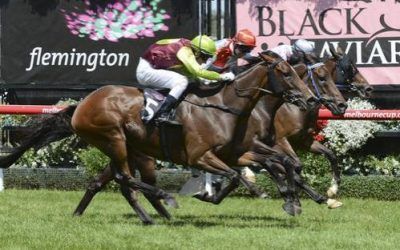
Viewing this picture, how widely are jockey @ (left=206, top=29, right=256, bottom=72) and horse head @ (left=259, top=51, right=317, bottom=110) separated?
0.86m

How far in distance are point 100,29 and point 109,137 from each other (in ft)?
14.4

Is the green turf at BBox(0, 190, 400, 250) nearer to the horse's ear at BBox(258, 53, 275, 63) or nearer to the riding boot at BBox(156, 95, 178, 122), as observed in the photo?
the riding boot at BBox(156, 95, 178, 122)

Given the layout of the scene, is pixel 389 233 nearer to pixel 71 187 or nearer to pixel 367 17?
pixel 367 17

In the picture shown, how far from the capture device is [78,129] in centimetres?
852

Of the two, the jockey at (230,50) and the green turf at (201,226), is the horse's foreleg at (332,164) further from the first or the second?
the jockey at (230,50)

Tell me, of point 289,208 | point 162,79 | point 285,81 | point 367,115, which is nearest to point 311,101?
point 285,81

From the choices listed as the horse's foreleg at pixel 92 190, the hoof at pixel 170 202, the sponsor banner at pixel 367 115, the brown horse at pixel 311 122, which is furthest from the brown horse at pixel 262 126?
the sponsor banner at pixel 367 115

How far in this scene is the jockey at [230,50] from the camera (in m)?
9.13

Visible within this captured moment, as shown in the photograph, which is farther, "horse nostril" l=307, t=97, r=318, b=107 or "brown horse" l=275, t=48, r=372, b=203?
"brown horse" l=275, t=48, r=372, b=203

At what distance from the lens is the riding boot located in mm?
8086

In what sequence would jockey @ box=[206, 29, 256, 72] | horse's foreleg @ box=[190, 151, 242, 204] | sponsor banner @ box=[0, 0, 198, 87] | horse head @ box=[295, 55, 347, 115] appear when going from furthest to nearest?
sponsor banner @ box=[0, 0, 198, 87], jockey @ box=[206, 29, 256, 72], horse head @ box=[295, 55, 347, 115], horse's foreleg @ box=[190, 151, 242, 204]

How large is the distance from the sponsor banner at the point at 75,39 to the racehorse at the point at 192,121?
156 inches

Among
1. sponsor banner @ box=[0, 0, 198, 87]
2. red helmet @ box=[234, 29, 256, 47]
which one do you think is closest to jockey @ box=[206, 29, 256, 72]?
red helmet @ box=[234, 29, 256, 47]

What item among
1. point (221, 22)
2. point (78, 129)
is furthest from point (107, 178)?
point (221, 22)
